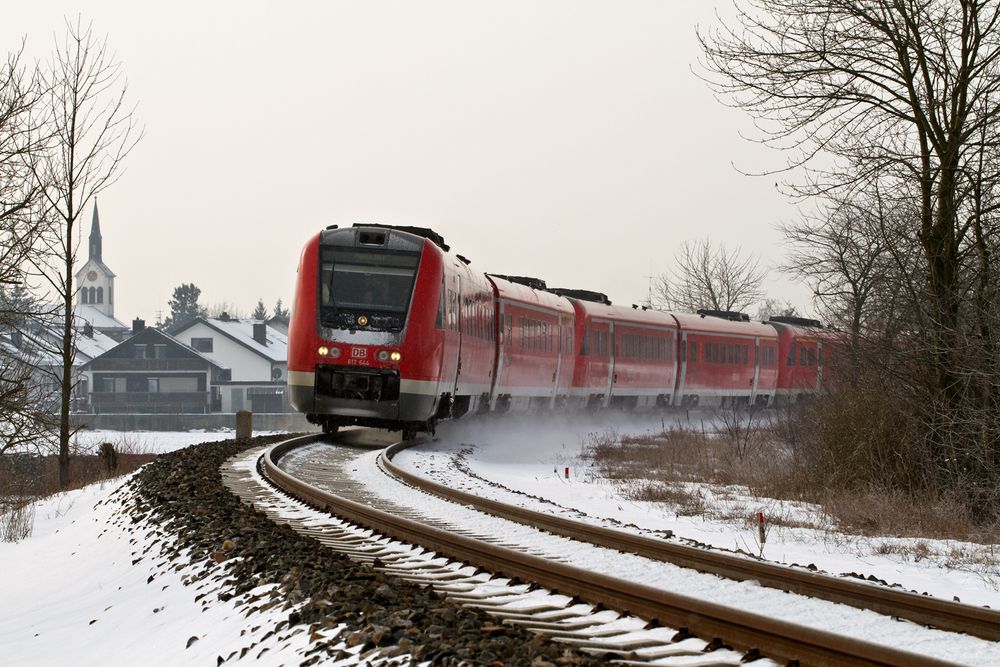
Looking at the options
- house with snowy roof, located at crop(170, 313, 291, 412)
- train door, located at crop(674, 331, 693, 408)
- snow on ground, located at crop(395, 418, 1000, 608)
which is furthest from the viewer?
house with snowy roof, located at crop(170, 313, 291, 412)

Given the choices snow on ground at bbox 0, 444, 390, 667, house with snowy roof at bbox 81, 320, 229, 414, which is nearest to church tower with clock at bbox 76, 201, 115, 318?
house with snowy roof at bbox 81, 320, 229, 414

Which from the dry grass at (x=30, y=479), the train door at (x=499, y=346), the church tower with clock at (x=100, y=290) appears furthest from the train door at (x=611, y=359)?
the church tower with clock at (x=100, y=290)

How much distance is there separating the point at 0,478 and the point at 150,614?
17.3 metres

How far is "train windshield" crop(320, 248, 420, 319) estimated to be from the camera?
1812 centimetres

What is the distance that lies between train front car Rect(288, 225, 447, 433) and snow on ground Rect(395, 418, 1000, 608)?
117 centimetres

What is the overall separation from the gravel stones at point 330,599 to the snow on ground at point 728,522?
350 cm

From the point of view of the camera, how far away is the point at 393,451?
18.6m

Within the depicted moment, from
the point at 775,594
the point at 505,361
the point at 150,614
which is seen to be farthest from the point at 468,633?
the point at 505,361

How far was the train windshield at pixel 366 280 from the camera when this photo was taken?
18.1m

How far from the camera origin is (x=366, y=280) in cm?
1822

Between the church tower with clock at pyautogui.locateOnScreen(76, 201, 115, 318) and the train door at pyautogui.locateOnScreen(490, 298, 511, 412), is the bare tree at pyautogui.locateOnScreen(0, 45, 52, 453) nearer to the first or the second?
the train door at pyautogui.locateOnScreen(490, 298, 511, 412)

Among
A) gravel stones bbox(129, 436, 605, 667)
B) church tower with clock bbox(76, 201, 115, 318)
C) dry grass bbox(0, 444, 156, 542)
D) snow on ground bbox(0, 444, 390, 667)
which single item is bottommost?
dry grass bbox(0, 444, 156, 542)

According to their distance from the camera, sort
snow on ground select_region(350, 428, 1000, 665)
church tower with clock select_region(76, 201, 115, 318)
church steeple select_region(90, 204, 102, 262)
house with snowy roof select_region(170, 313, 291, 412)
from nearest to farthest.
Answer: snow on ground select_region(350, 428, 1000, 665) → house with snowy roof select_region(170, 313, 291, 412) → church tower with clock select_region(76, 201, 115, 318) → church steeple select_region(90, 204, 102, 262)

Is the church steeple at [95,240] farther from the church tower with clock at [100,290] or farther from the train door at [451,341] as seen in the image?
the train door at [451,341]
